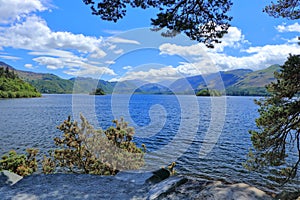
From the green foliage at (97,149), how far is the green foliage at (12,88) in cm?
11745

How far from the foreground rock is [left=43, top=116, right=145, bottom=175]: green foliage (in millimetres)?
3458

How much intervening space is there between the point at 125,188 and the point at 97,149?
4.79 meters

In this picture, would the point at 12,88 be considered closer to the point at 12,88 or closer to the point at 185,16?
the point at 12,88

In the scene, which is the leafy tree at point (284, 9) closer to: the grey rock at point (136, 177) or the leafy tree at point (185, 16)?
the leafy tree at point (185, 16)

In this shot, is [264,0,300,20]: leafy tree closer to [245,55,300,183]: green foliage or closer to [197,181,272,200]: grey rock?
[245,55,300,183]: green foliage

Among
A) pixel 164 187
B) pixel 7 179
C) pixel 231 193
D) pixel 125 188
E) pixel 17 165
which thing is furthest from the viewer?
pixel 17 165

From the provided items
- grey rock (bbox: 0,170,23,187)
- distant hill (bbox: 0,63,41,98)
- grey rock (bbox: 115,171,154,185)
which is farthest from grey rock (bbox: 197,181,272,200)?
distant hill (bbox: 0,63,41,98)

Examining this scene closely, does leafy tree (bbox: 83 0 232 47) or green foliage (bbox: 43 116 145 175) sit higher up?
leafy tree (bbox: 83 0 232 47)

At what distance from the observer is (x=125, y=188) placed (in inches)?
228

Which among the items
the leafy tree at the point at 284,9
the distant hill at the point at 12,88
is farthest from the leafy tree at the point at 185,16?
the distant hill at the point at 12,88

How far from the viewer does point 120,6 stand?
21.7 ft

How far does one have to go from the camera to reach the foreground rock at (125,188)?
4664 mm

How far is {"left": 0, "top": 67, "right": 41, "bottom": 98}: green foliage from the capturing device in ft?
372

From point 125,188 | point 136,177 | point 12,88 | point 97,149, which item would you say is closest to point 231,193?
point 125,188
